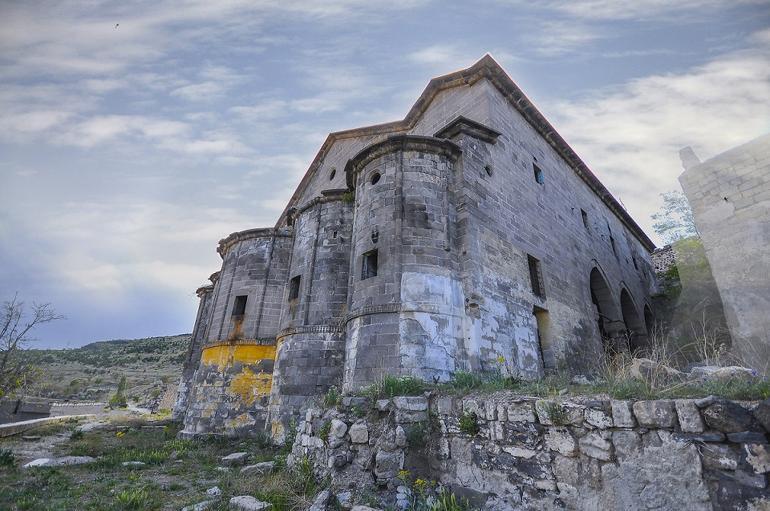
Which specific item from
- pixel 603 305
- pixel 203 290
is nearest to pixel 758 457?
pixel 603 305

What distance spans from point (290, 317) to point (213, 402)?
13.4ft

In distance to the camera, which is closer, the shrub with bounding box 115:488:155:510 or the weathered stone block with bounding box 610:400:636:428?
the weathered stone block with bounding box 610:400:636:428

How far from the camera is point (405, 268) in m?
8.22

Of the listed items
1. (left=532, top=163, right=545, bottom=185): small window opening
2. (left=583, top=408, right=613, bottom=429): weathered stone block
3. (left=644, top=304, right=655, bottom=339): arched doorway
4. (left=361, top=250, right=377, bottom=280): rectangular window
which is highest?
(left=532, top=163, right=545, bottom=185): small window opening

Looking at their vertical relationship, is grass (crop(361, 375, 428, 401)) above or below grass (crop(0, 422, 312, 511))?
above

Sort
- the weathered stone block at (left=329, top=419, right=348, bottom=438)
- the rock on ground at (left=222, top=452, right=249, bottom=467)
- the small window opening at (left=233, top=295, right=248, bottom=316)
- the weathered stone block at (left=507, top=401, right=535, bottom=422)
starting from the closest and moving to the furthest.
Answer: the weathered stone block at (left=507, top=401, right=535, bottom=422)
the weathered stone block at (left=329, top=419, right=348, bottom=438)
the rock on ground at (left=222, top=452, right=249, bottom=467)
the small window opening at (left=233, top=295, right=248, bottom=316)

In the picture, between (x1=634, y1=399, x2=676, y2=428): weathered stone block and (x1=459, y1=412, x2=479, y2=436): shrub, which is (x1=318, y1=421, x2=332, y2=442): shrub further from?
(x1=634, y1=399, x2=676, y2=428): weathered stone block

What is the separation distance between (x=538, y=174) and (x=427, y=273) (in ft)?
26.7

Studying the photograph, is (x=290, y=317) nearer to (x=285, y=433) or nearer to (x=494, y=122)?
(x=285, y=433)

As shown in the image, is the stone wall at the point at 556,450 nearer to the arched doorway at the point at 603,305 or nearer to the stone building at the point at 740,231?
the stone building at the point at 740,231

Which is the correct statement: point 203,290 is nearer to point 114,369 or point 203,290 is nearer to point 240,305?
point 240,305

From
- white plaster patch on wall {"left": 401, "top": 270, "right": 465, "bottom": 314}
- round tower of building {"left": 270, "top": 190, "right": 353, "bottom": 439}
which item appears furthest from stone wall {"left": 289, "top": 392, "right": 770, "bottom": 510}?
round tower of building {"left": 270, "top": 190, "right": 353, "bottom": 439}

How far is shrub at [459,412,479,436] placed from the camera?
4749 millimetres

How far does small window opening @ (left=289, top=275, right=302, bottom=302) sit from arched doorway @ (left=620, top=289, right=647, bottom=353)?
576 inches
